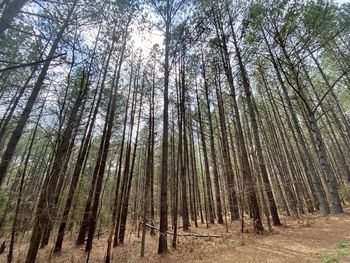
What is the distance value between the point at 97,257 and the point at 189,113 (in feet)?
32.0

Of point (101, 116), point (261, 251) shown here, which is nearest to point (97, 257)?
point (261, 251)

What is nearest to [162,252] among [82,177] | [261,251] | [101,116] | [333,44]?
[261,251]

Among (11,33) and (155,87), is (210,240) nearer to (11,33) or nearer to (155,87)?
(155,87)

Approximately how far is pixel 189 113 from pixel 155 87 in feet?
11.4

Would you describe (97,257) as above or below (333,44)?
below

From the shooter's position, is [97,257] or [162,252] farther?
[97,257]

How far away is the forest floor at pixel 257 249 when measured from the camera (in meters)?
4.70

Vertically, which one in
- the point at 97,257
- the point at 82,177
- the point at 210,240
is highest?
the point at 82,177

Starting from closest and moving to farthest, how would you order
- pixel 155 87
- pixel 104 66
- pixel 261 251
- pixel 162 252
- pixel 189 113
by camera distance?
pixel 261 251
pixel 162 252
pixel 104 66
pixel 155 87
pixel 189 113

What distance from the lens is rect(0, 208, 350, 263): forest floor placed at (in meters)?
4.70

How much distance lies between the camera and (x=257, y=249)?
5.87 metres

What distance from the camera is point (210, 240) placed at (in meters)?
8.29

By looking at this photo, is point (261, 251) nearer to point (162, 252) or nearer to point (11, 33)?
point (162, 252)

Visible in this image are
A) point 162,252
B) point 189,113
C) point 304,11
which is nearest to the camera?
point 162,252
